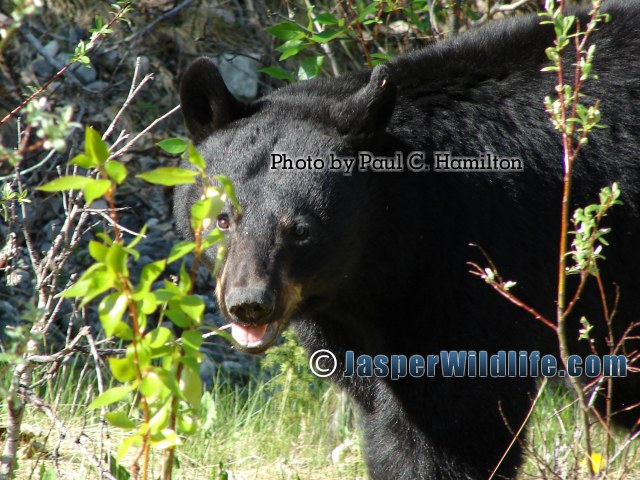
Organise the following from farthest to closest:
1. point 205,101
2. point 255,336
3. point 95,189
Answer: point 205,101, point 255,336, point 95,189

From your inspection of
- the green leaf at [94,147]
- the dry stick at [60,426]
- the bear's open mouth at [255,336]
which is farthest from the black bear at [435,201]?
the green leaf at [94,147]

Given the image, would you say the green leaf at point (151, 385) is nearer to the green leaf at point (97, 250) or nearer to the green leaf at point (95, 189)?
the green leaf at point (97, 250)

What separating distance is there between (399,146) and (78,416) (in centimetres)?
222

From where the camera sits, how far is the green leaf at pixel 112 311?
2064mm

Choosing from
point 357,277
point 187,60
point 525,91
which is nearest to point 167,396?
point 357,277

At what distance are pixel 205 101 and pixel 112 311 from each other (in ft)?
5.89

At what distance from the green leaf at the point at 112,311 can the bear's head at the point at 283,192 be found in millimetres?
952

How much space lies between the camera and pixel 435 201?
11.8 ft

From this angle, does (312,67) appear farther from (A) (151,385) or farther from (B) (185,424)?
(A) (151,385)

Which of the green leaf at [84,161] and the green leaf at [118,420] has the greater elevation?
the green leaf at [84,161]

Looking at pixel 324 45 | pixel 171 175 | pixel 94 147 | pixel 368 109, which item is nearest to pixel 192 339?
pixel 171 175

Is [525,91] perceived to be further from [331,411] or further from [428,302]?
[331,411]

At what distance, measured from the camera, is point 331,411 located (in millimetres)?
5480

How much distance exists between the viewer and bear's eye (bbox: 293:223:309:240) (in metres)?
3.36
